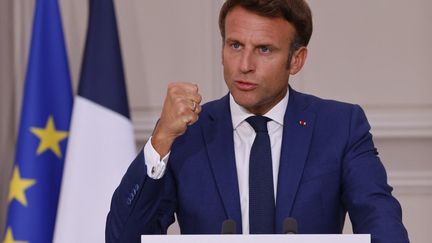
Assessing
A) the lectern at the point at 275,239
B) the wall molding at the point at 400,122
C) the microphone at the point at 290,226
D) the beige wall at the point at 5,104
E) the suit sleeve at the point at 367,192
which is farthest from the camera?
the beige wall at the point at 5,104

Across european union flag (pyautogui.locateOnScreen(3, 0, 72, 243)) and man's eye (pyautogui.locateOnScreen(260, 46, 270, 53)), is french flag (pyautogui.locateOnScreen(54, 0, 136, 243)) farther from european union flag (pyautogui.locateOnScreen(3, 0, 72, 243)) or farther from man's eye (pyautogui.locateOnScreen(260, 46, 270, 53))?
man's eye (pyautogui.locateOnScreen(260, 46, 270, 53))

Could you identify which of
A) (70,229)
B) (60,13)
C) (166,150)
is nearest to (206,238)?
(166,150)

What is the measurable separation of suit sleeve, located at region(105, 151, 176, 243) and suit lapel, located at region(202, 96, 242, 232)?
0.16 metres

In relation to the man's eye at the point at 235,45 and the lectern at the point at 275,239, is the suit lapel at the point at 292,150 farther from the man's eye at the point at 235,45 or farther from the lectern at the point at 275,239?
the lectern at the point at 275,239

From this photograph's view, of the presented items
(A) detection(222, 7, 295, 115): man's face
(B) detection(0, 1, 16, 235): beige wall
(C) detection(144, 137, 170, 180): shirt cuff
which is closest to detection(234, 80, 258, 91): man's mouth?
(A) detection(222, 7, 295, 115): man's face

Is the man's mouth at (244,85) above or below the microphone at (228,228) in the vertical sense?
above

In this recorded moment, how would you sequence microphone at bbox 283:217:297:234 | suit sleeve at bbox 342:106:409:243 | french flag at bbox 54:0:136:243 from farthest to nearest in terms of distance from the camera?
french flag at bbox 54:0:136:243
suit sleeve at bbox 342:106:409:243
microphone at bbox 283:217:297:234

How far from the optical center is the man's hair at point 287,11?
6.94 ft

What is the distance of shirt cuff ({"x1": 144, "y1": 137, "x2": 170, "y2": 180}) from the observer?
6.59 feet

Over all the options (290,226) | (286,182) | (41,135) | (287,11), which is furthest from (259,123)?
(41,135)

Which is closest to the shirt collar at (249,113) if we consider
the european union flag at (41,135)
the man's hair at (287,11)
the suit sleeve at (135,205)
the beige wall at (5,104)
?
the man's hair at (287,11)

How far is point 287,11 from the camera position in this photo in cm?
214

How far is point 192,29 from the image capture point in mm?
3580

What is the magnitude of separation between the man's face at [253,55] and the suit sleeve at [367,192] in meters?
0.25
